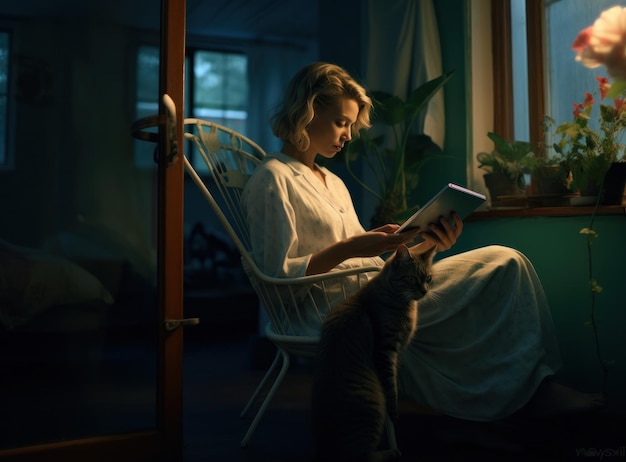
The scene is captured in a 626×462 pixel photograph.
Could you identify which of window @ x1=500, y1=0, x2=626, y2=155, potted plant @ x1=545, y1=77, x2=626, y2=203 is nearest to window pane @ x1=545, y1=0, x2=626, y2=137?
window @ x1=500, y1=0, x2=626, y2=155

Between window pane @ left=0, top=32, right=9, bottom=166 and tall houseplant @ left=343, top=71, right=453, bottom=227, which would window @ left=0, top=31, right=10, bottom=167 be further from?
tall houseplant @ left=343, top=71, right=453, bottom=227

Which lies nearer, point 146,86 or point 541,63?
point 146,86

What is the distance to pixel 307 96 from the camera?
1900 mm

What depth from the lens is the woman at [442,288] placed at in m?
1.67

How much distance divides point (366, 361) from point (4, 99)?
1.10 meters

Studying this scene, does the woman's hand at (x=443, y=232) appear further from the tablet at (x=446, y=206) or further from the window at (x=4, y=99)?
the window at (x=4, y=99)

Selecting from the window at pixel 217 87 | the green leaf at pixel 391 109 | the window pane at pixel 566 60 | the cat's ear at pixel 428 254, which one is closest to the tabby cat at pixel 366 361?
the cat's ear at pixel 428 254

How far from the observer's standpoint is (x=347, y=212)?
2039mm

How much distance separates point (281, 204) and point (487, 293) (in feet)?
2.09

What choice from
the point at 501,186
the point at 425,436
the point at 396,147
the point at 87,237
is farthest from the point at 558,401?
the point at 396,147

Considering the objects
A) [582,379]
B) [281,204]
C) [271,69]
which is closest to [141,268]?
[281,204]

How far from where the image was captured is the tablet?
1.58 m

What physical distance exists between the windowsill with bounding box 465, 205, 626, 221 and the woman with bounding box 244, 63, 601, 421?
48cm

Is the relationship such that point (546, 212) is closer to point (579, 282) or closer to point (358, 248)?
point (579, 282)
